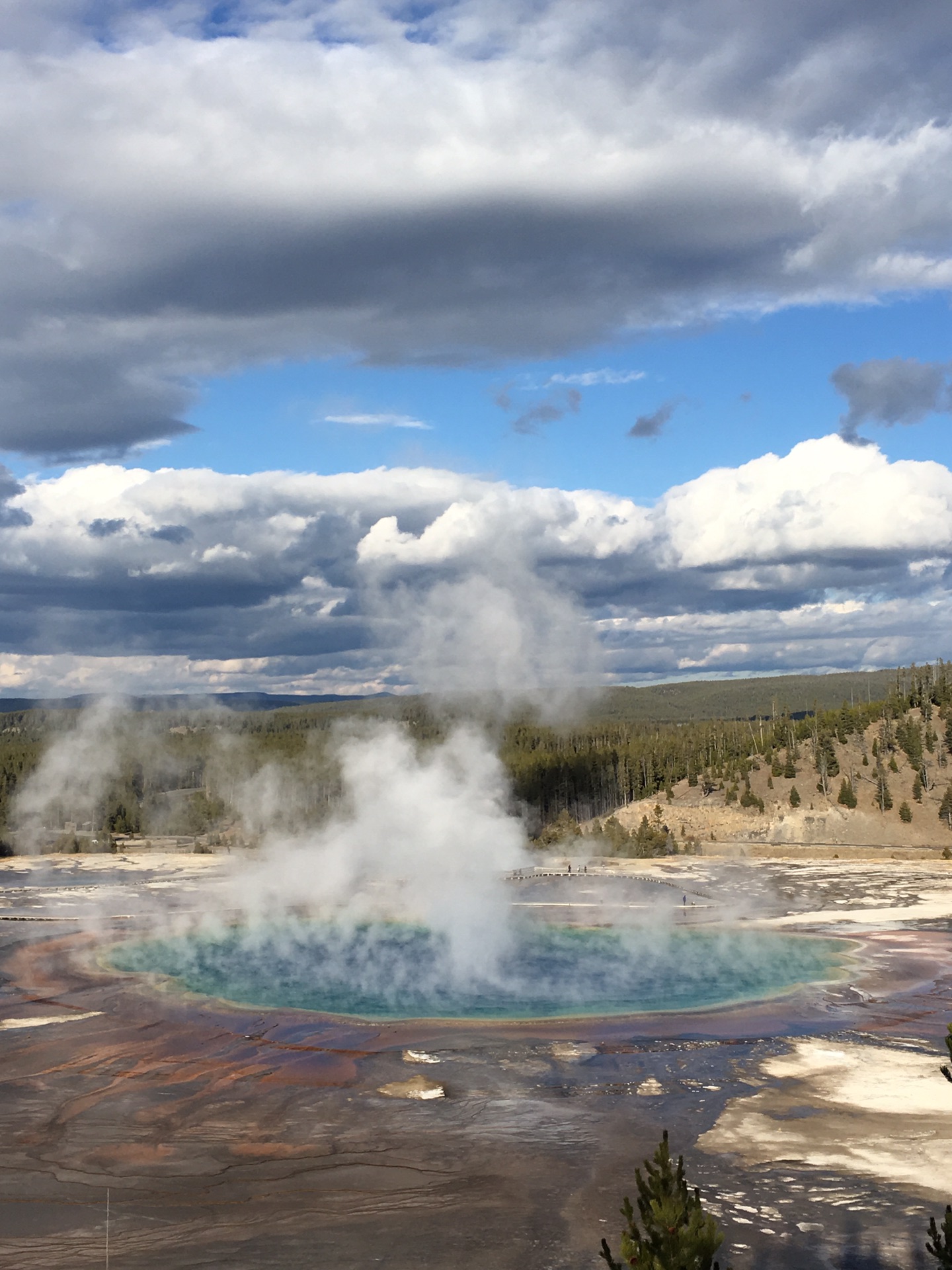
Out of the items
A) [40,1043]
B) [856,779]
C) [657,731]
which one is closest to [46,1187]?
[40,1043]

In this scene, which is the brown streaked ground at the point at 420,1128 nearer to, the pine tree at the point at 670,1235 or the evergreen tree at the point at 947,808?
the pine tree at the point at 670,1235

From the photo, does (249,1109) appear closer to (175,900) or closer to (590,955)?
(590,955)

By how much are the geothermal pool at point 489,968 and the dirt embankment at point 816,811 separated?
42.6m

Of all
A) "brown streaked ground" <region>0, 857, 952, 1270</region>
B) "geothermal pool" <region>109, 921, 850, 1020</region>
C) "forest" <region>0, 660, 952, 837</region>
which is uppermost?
"forest" <region>0, 660, 952, 837</region>

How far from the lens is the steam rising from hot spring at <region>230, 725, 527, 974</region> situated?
201 feet

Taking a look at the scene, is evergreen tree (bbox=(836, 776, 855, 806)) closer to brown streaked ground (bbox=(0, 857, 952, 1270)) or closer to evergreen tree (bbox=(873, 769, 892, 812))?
evergreen tree (bbox=(873, 769, 892, 812))

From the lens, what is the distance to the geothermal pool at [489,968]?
1470 inches

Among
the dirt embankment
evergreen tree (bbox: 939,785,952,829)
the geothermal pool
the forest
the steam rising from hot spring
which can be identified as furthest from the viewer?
the forest

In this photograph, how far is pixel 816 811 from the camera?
95562mm

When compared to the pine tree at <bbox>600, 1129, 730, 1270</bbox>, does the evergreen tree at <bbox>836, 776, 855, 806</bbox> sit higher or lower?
lower

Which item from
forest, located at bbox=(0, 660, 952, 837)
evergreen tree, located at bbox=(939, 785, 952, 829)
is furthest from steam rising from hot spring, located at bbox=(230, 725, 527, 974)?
evergreen tree, located at bbox=(939, 785, 952, 829)

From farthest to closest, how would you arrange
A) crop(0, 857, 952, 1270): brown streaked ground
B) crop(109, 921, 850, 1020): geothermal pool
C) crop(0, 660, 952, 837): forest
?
crop(0, 660, 952, 837): forest
crop(109, 921, 850, 1020): geothermal pool
crop(0, 857, 952, 1270): brown streaked ground

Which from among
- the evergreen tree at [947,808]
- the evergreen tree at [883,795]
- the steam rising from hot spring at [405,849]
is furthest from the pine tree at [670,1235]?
the evergreen tree at [883,795]

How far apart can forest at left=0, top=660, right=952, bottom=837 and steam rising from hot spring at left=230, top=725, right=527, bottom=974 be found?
28.8 ft
